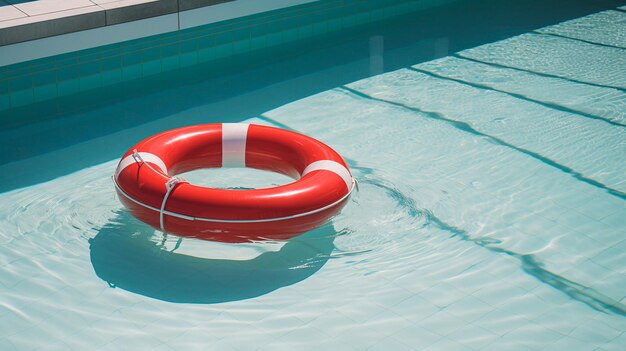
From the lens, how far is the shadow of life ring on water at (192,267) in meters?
3.16

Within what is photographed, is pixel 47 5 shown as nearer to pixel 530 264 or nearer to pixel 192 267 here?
pixel 192 267

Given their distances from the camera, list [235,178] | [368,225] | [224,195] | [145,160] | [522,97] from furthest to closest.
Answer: [522,97] < [235,178] < [368,225] < [145,160] < [224,195]

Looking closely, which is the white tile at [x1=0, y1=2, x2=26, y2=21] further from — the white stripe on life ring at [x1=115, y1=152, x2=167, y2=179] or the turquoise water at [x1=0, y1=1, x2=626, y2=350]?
the white stripe on life ring at [x1=115, y1=152, x2=167, y2=179]

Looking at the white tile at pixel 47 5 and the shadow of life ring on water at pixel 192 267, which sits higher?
the white tile at pixel 47 5

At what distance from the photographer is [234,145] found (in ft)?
12.2

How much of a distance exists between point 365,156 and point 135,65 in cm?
164

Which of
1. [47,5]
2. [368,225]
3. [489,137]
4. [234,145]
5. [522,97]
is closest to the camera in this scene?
[368,225]

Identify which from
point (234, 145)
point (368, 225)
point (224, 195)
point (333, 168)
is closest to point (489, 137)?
point (368, 225)

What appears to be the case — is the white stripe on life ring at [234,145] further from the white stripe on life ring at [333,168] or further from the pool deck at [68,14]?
the pool deck at [68,14]

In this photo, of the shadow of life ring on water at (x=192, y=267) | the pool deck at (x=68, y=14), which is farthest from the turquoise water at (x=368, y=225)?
the pool deck at (x=68, y=14)

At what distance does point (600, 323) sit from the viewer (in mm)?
3025

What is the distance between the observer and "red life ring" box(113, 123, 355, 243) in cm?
314

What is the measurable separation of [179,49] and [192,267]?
92.2 inches

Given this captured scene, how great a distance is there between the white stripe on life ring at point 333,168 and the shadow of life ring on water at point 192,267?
0.24 metres
